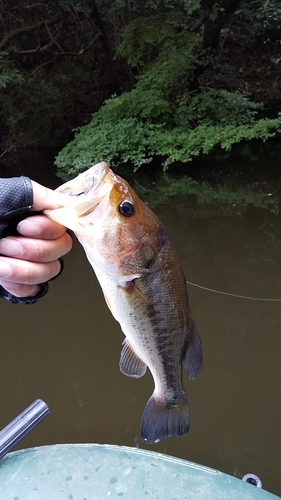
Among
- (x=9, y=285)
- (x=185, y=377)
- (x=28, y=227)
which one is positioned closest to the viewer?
(x=28, y=227)

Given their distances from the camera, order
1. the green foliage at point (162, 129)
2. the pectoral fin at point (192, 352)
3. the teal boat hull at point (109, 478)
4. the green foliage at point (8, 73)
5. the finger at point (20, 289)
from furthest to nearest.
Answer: the green foliage at point (8, 73)
the green foliage at point (162, 129)
the teal boat hull at point (109, 478)
the pectoral fin at point (192, 352)
the finger at point (20, 289)

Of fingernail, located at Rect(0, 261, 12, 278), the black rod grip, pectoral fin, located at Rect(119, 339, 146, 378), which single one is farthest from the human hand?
the black rod grip

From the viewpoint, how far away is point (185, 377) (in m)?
3.17

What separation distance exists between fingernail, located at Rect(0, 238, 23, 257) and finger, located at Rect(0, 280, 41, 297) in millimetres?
99

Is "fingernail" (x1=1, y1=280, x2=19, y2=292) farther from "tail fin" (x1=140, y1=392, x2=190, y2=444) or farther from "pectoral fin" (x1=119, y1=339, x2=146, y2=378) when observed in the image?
"tail fin" (x1=140, y1=392, x2=190, y2=444)

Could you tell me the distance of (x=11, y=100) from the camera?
337 inches

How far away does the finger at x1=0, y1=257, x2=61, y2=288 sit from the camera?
111 centimetres

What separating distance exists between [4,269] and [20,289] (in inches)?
4.7

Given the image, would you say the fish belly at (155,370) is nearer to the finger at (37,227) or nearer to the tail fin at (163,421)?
the tail fin at (163,421)

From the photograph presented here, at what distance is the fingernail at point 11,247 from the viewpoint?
43.9 inches

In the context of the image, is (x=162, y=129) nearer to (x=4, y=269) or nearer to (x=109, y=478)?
(x=109, y=478)

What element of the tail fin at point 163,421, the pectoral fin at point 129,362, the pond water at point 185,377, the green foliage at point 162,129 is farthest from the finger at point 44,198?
the green foliage at point 162,129

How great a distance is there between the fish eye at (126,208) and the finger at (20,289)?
0.33m

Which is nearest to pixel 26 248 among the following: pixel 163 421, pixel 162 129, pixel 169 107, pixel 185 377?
pixel 163 421
